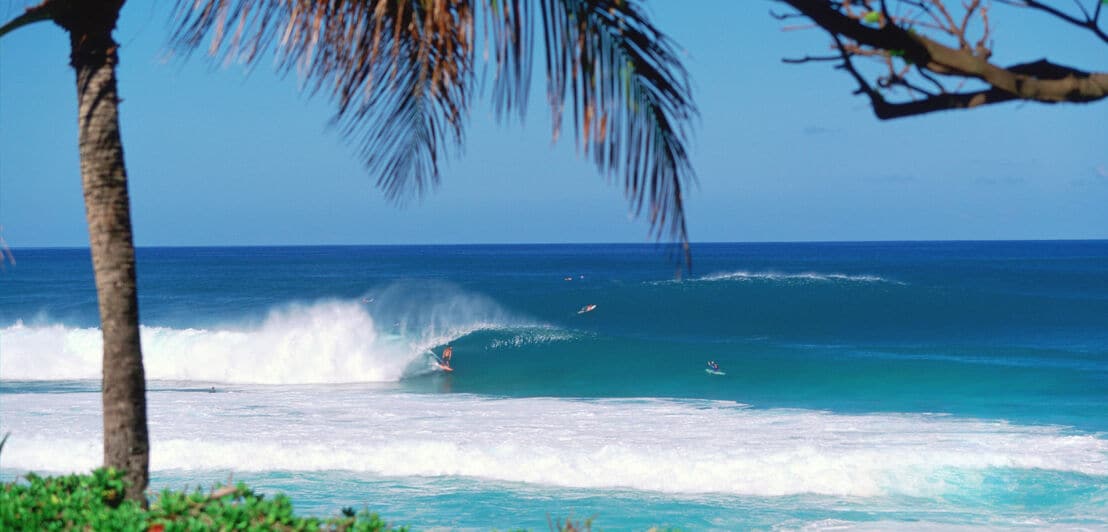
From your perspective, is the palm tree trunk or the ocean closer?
the palm tree trunk

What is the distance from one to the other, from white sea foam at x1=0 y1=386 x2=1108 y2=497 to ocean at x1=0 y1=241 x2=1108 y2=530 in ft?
0.16

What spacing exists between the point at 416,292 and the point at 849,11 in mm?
46267

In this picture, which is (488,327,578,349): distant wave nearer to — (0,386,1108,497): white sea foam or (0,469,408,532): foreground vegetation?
(0,386,1108,497): white sea foam

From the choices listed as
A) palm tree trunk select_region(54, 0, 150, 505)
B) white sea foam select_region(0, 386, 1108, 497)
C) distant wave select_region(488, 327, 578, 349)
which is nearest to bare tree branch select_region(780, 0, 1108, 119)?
palm tree trunk select_region(54, 0, 150, 505)

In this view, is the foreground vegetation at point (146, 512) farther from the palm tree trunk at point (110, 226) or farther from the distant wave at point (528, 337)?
the distant wave at point (528, 337)

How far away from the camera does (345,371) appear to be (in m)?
21.9

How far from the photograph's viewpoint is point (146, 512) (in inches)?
158

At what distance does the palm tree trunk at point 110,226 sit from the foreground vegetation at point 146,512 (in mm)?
153

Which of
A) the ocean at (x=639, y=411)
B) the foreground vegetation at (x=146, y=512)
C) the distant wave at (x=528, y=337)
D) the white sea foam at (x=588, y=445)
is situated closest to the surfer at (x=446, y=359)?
the ocean at (x=639, y=411)

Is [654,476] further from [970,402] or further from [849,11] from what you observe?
[970,402]

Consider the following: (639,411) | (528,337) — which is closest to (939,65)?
(639,411)

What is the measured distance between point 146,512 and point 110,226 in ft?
3.84

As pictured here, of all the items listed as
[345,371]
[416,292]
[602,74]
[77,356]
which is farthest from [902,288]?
[602,74]

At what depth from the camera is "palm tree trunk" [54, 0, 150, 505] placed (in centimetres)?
418
